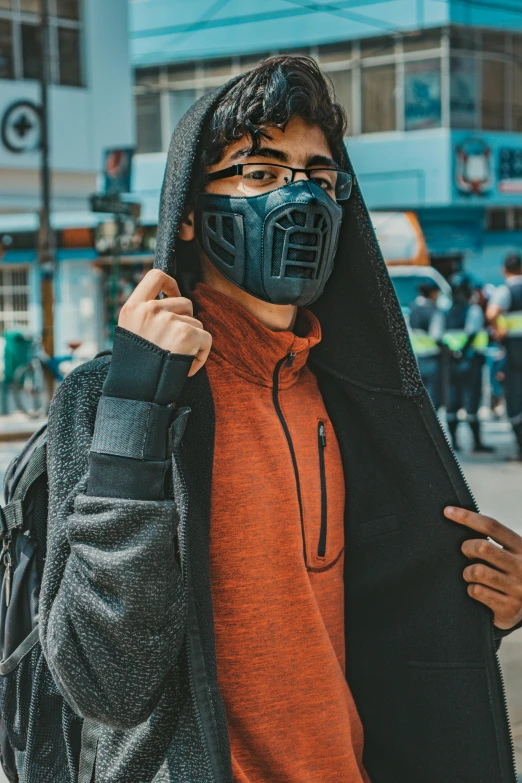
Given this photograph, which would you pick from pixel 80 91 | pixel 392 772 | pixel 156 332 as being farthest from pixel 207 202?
pixel 80 91

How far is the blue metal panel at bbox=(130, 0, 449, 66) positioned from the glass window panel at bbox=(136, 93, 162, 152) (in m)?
1.13

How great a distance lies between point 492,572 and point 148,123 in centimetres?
3134

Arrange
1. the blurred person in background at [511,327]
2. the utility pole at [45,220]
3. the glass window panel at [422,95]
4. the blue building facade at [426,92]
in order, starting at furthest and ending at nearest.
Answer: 1. the glass window panel at [422,95]
2. the blue building facade at [426,92]
3. the utility pole at [45,220]
4. the blurred person in background at [511,327]

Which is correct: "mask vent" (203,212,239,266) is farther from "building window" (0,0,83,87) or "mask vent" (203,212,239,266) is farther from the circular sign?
"building window" (0,0,83,87)

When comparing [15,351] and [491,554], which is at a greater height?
[491,554]

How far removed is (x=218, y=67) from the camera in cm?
3022

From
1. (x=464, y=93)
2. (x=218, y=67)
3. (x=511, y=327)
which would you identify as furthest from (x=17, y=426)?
(x=218, y=67)

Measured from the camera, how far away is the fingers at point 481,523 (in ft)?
5.94

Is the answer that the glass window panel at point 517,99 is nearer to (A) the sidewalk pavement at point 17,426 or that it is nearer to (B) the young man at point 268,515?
(A) the sidewalk pavement at point 17,426

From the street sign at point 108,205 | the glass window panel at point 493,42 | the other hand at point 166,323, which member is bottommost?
the other hand at point 166,323

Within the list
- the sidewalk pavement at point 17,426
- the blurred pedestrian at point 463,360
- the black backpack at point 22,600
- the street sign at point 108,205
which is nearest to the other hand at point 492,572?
the black backpack at point 22,600

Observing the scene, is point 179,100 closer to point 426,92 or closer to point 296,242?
point 426,92

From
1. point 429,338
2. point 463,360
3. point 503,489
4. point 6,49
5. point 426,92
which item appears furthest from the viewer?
point 426,92

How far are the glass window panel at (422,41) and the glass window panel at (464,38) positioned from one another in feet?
1.20
